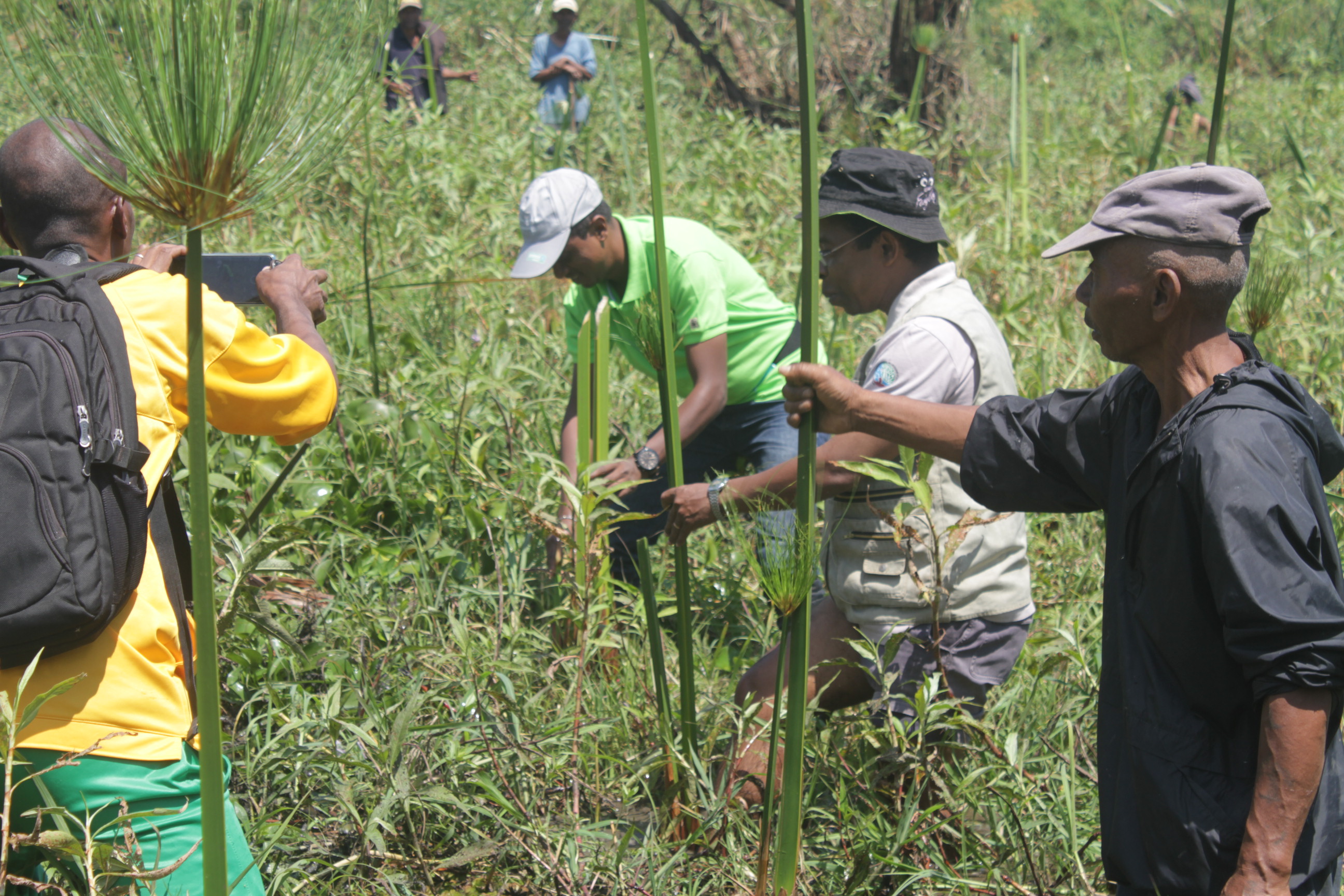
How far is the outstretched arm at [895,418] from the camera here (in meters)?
1.78

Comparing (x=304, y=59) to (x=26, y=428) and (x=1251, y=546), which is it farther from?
(x=1251, y=546)

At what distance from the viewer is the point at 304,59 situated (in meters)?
0.95

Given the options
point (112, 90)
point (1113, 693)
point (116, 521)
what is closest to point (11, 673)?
point (116, 521)

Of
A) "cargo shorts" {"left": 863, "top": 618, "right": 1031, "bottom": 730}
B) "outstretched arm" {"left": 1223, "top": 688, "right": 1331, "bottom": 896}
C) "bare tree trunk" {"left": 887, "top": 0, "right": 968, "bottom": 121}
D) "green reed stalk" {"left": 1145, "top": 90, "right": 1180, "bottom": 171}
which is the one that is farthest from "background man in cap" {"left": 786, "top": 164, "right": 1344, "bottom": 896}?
"bare tree trunk" {"left": 887, "top": 0, "right": 968, "bottom": 121}

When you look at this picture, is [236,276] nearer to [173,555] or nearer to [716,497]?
[173,555]

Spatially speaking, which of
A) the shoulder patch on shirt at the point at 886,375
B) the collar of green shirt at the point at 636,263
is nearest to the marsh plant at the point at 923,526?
the shoulder patch on shirt at the point at 886,375

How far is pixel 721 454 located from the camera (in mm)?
3328

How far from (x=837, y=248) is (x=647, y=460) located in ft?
2.33

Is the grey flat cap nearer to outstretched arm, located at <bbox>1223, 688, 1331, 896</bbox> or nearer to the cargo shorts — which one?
outstretched arm, located at <bbox>1223, 688, 1331, 896</bbox>

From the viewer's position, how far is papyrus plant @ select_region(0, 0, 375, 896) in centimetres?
88

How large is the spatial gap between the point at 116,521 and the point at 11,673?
0.84 feet

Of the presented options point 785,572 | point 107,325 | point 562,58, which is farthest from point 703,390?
point 562,58

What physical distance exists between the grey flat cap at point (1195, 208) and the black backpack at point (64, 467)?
127 cm

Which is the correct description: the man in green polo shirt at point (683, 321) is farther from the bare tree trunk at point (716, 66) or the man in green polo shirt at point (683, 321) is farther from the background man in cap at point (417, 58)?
the bare tree trunk at point (716, 66)
